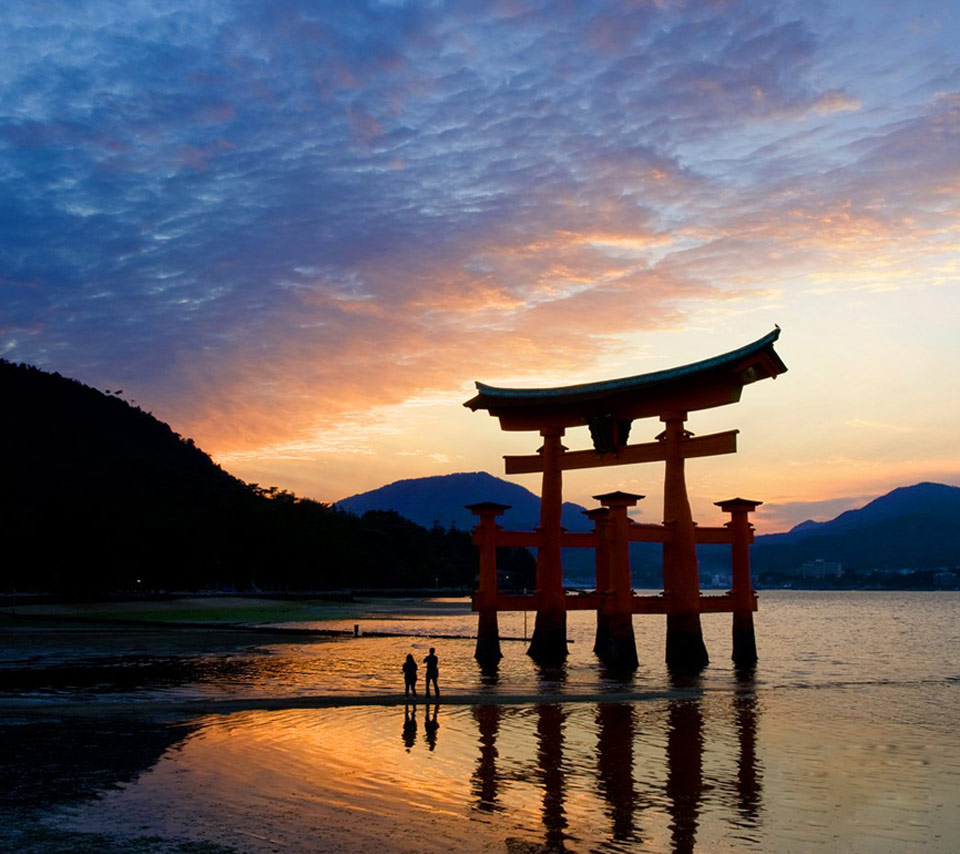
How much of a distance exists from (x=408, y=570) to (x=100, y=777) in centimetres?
16037

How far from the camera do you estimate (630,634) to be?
33.0 m

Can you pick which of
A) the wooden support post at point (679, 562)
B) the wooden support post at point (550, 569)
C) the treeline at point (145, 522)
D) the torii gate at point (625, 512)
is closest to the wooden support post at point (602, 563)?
the torii gate at point (625, 512)

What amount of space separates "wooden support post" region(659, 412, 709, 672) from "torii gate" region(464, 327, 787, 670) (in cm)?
3

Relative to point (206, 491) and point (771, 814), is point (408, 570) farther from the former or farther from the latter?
point (771, 814)

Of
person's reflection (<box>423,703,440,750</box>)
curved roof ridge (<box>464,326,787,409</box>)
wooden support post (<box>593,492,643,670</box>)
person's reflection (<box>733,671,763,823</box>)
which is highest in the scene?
curved roof ridge (<box>464,326,787,409</box>)

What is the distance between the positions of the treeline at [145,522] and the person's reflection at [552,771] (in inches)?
2599

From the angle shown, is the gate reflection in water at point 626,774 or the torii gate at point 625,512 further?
the torii gate at point 625,512

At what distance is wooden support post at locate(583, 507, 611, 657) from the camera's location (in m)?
37.8

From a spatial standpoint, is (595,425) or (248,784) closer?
(248,784)

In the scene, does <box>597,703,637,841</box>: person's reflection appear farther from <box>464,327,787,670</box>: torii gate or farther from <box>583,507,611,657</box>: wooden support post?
<box>583,507,611,657</box>: wooden support post

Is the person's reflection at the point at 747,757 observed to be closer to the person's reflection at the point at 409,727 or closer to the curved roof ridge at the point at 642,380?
the person's reflection at the point at 409,727

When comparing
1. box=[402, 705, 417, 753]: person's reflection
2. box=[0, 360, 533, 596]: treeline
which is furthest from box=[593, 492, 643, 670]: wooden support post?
box=[0, 360, 533, 596]: treeline

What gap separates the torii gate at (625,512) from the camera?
30688 millimetres

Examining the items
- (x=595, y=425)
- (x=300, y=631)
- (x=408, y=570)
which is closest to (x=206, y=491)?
(x=408, y=570)
